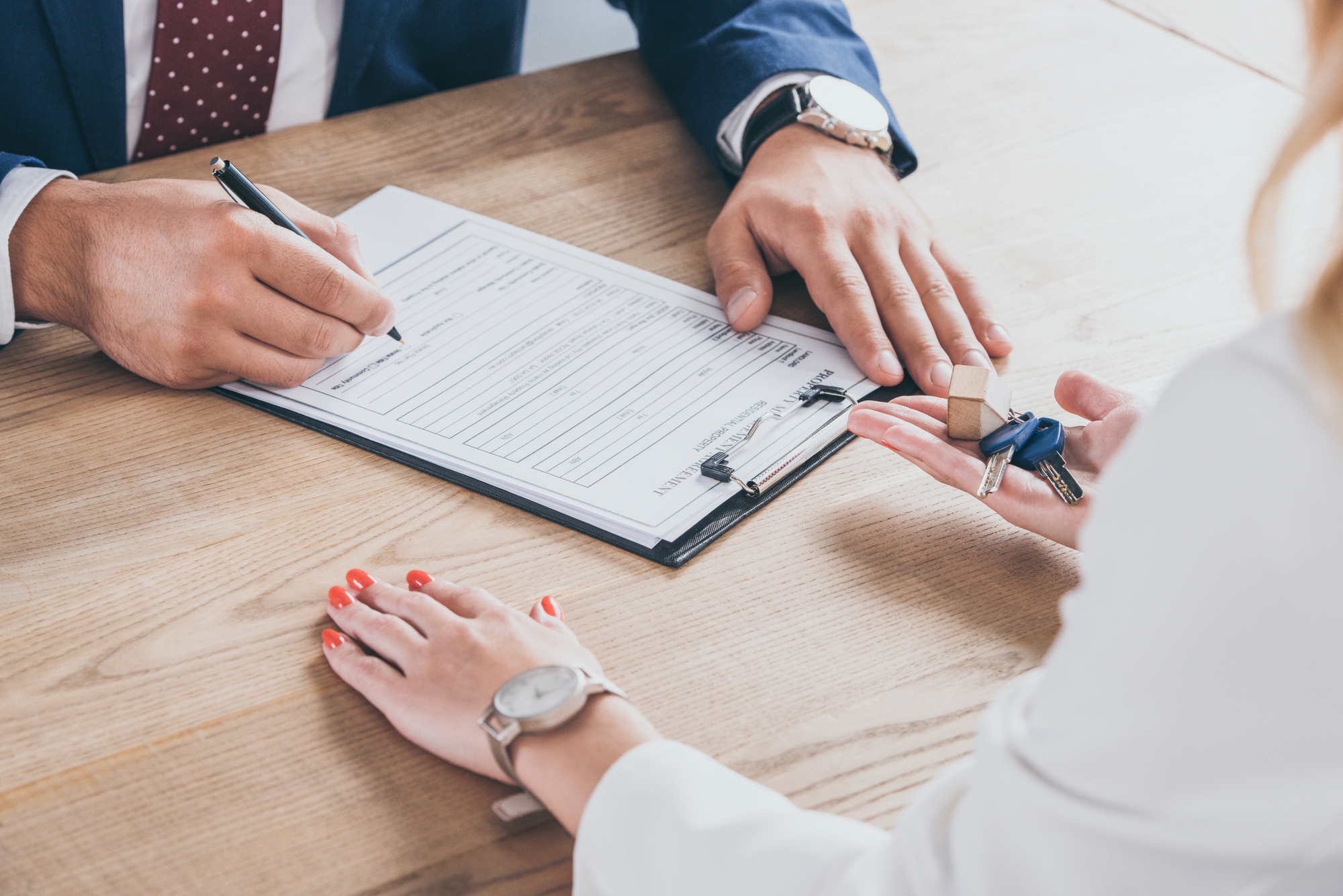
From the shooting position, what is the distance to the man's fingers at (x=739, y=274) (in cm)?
91

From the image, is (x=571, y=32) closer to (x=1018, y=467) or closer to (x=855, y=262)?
(x=855, y=262)

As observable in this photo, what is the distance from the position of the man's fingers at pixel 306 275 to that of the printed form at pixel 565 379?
6cm

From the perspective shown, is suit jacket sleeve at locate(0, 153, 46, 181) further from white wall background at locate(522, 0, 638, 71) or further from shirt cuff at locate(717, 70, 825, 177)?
white wall background at locate(522, 0, 638, 71)

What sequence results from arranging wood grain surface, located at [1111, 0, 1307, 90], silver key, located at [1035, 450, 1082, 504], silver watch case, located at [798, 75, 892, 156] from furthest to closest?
wood grain surface, located at [1111, 0, 1307, 90], silver watch case, located at [798, 75, 892, 156], silver key, located at [1035, 450, 1082, 504]

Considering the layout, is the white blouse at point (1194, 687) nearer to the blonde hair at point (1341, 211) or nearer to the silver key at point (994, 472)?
the blonde hair at point (1341, 211)

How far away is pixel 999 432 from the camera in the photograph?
74cm

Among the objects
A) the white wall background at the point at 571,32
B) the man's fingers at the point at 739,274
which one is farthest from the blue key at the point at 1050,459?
the white wall background at the point at 571,32

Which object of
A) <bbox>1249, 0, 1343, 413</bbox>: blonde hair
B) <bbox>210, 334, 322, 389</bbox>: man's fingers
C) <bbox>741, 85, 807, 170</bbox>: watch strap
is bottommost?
<bbox>210, 334, 322, 389</bbox>: man's fingers

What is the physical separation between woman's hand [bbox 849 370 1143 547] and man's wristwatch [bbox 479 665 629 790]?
0.30 metres

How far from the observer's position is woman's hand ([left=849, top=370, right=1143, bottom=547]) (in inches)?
28.0

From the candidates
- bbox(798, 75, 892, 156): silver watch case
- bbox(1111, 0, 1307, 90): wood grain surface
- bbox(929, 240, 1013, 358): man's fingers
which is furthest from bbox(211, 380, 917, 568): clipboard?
bbox(1111, 0, 1307, 90): wood grain surface

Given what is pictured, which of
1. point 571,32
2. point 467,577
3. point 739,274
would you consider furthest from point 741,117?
point 571,32

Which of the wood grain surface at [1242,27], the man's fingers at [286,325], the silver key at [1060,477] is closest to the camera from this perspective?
the silver key at [1060,477]

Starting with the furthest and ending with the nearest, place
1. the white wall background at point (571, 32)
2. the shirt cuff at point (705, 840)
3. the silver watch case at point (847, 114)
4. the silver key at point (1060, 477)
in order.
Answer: the white wall background at point (571, 32)
the silver watch case at point (847, 114)
the silver key at point (1060, 477)
the shirt cuff at point (705, 840)
